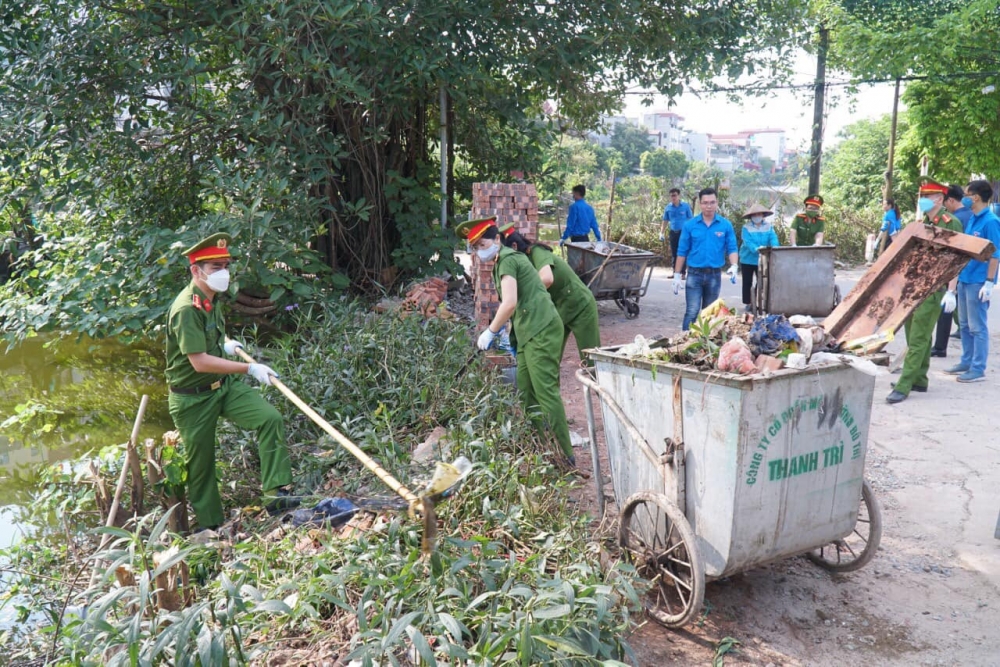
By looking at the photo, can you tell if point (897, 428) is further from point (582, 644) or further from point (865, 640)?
point (582, 644)

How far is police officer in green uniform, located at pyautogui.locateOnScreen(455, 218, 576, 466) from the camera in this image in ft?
17.3

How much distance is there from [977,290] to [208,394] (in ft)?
21.6

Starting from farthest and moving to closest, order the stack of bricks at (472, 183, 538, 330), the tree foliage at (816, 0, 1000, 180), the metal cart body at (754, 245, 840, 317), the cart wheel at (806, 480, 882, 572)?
the tree foliage at (816, 0, 1000, 180), the metal cart body at (754, 245, 840, 317), the stack of bricks at (472, 183, 538, 330), the cart wheel at (806, 480, 882, 572)

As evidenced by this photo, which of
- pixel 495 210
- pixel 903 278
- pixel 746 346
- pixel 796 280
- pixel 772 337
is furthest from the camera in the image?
pixel 796 280

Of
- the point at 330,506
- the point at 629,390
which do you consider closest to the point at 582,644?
the point at 629,390

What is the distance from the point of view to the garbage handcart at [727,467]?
346 cm

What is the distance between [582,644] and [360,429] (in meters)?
2.79

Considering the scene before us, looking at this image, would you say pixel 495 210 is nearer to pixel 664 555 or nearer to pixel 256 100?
pixel 256 100

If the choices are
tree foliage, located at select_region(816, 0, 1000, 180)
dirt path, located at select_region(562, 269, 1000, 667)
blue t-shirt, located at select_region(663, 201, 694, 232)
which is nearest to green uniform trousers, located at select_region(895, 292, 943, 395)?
dirt path, located at select_region(562, 269, 1000, 667)

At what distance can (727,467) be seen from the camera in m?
3.47

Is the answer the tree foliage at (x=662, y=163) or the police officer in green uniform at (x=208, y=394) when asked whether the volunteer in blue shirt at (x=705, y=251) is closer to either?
the police officer in green uniform at (x=208, y=394)

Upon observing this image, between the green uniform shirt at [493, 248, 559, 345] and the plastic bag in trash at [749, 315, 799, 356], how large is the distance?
1.79 metres

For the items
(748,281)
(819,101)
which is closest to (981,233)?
(748,281)

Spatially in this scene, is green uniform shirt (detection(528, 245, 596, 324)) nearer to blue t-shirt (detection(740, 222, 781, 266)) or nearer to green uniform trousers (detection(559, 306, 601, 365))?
green uniform trousers (detection(559, 306, 601, 365))
